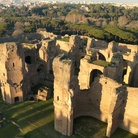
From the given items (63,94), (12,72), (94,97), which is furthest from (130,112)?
(12,72)

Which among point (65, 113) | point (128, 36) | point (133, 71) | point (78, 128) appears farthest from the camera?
point (128, 36)

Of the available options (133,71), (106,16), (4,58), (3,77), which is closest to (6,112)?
(3,77)

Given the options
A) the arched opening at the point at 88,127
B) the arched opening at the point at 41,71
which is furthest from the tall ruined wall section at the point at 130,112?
the arched opening at the point at 41,71

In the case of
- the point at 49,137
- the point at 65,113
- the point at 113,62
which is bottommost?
the point at 49,137

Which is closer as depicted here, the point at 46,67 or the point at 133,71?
the point at 133,71

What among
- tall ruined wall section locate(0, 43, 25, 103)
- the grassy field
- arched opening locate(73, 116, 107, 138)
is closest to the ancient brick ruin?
tall ruined wall section locate(0, 43, 25, 103)

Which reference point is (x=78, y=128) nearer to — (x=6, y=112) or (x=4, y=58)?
(x=6, y=112)
